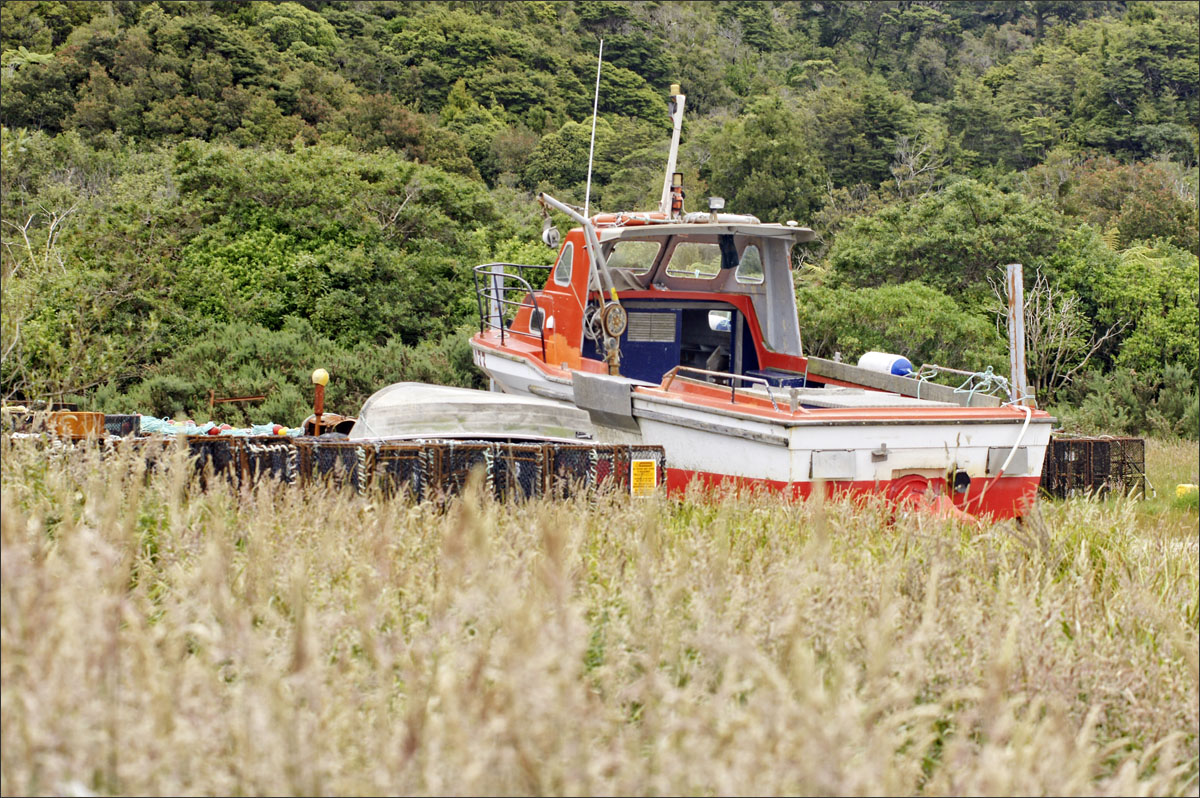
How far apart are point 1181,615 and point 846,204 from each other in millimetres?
32822

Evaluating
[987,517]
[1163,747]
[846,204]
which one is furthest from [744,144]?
[1163,747]

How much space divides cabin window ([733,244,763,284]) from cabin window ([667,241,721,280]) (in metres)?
0.30

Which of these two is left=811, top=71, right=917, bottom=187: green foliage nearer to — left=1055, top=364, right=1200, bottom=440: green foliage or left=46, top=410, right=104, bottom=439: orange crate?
left=1055, top=364, right=1200, bottom=440: green foliage

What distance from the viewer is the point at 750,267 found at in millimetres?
10195

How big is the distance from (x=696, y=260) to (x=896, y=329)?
5.99 m

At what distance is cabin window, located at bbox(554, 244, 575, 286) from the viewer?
988 centimetres

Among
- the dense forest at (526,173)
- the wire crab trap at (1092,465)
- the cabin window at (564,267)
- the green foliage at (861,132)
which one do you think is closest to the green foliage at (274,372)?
the dense forest at (526,173)

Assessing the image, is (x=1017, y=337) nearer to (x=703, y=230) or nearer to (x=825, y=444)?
(x=825, y=444)

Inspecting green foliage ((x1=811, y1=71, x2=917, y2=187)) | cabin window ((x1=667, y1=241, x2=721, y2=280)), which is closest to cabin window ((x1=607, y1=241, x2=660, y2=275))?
cabin window ((x1=667, y1=241, x2=721, y2=280))

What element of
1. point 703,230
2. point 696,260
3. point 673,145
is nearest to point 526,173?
point 673,145

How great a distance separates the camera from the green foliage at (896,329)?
1541 cm

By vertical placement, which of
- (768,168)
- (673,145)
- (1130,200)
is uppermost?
(768,168)

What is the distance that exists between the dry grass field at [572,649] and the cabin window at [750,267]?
15.3ft

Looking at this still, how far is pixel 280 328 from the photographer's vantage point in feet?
51.3
